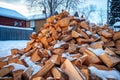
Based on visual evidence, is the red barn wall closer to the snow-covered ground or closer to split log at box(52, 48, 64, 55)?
the snow-covered ground

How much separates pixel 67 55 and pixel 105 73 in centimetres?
130

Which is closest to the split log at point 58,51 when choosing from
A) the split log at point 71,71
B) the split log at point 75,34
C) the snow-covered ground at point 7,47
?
the split log at point 75,34

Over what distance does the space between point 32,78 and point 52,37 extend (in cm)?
280

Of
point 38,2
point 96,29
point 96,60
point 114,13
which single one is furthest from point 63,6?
point 96,60

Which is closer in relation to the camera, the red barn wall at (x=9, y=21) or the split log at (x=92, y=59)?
the split log at (x=92, y=59)

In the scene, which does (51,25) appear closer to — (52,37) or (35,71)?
Answer: (52,37)

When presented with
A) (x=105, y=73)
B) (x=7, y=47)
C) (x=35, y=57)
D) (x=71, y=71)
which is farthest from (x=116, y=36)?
(x=7, y=47)

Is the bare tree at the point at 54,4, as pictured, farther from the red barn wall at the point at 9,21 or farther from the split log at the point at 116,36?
the split log at the point at 116,36

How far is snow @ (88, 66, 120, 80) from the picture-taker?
13.1ft

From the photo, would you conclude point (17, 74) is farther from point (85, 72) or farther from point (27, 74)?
point (85, 72)

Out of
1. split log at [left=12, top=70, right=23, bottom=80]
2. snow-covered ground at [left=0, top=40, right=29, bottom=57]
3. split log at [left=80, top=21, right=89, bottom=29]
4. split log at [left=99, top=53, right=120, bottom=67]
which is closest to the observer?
split log at [left=12, top=70, right=23, bottom=80]

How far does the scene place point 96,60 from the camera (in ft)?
15.0

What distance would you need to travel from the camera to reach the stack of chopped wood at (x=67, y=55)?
158 inches

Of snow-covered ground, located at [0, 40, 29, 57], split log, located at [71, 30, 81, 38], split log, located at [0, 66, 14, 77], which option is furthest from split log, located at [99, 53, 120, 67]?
snow-covered ground, located at [0, 40, 29, 57]
